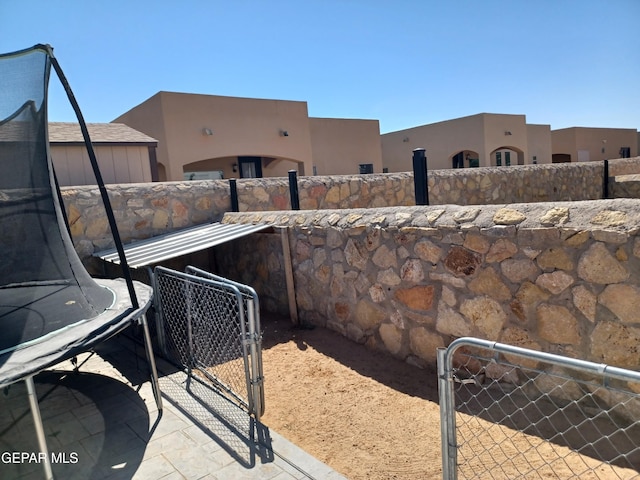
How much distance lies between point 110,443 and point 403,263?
3.02 m

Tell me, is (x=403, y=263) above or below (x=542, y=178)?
below

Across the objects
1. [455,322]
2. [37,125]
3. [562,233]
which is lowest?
[455,322]

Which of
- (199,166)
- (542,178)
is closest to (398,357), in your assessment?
(542,178)

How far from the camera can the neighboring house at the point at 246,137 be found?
44.4 feet

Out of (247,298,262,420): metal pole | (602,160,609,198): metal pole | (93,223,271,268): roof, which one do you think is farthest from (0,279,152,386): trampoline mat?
(602,160,609,198): metal pole

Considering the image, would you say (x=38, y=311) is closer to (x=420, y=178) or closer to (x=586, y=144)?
(x=420, y=178)

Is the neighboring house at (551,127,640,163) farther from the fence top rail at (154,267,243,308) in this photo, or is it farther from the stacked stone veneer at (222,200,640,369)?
the fence top rail at (154,267,243,308)

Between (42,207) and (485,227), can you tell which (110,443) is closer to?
(42,207)

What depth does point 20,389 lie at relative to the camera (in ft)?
14.0

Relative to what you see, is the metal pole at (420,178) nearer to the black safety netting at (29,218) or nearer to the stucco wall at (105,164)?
the black safety netting at (29,218)

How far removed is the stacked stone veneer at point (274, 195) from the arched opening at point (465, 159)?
12.0 m

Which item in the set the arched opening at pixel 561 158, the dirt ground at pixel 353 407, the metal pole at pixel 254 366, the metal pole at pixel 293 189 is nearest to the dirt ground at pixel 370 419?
the dirt ground at pixel 353 407

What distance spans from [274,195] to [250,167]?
922 cm

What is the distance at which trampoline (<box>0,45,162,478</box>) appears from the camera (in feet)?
10.8
